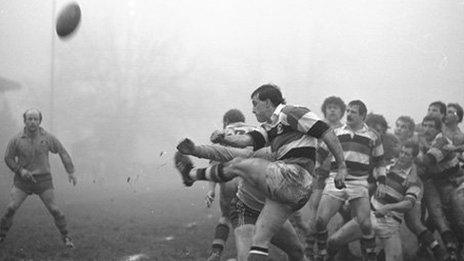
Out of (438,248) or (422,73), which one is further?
(422,73)

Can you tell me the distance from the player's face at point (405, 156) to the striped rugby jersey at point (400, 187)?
0.09 metres

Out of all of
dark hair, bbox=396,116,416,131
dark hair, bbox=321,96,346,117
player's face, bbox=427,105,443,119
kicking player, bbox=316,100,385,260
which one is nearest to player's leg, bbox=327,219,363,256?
kicking player, bbox=316,100,385,260

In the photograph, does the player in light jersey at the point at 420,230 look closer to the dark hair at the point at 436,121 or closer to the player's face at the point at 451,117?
the dark hair at the point at 436,121

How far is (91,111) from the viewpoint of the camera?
46.1 m

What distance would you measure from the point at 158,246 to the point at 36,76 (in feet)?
150

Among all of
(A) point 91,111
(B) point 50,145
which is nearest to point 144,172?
(A) point 91,111

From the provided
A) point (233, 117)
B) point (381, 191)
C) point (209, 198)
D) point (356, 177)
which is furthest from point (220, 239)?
point (381, 191)

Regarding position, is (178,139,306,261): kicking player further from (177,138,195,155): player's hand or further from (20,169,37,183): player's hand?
(20,169,37,183): player's hand

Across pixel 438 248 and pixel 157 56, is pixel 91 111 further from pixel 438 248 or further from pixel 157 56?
pixel 438 248

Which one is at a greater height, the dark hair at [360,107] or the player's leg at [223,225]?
the dark hair at [360,107]

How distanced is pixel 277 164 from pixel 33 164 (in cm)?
556

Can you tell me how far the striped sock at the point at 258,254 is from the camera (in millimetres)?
4137

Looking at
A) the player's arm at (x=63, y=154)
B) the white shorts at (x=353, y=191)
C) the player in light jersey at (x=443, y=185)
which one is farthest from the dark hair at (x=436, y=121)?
the player's arm at (x=63, y=154)

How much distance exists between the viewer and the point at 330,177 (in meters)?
6.85
